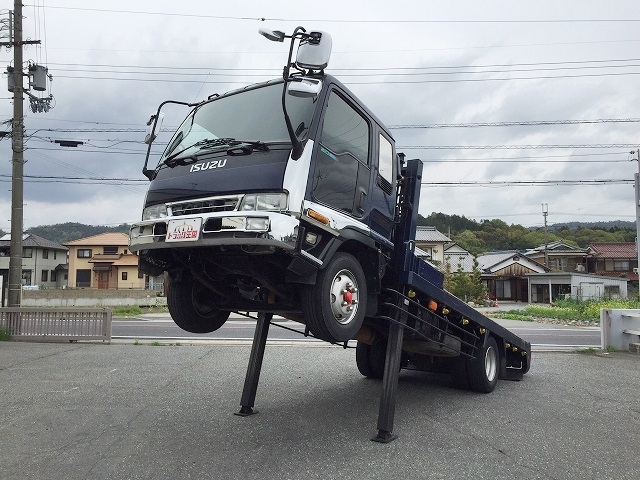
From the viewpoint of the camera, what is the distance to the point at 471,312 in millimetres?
6871

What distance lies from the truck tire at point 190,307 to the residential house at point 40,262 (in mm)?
59265

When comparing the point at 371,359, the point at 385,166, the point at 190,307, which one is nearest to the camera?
the point at 190,307

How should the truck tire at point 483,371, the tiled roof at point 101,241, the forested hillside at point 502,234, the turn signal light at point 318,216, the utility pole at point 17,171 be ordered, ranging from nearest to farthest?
1. the turn signal light at point 318,216
2. the truck tire at point 483,371
3. the utility pole at point 17,171
4. the tiled roof at point 101,241
5. the forested hillside at point 502,234

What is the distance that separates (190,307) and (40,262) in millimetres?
63561

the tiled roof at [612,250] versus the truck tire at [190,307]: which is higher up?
the tiled roof at [612,250]

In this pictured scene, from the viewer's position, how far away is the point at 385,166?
5547 millimetres

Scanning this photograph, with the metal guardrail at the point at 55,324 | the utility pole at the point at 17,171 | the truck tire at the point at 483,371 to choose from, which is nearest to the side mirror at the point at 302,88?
the truck tire at the point at 483,371

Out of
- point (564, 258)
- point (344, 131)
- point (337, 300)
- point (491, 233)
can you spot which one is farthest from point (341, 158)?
point (491, 233)

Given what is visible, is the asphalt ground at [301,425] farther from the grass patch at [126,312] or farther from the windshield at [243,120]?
the grass patch at [126,312]

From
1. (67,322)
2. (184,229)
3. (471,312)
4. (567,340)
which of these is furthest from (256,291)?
(567,340)

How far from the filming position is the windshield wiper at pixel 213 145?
4.33 meters

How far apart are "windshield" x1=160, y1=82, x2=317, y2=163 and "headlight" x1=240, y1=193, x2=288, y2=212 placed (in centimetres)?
53

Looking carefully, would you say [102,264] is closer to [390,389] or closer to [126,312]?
[126,312]

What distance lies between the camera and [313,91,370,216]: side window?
4.41 m
